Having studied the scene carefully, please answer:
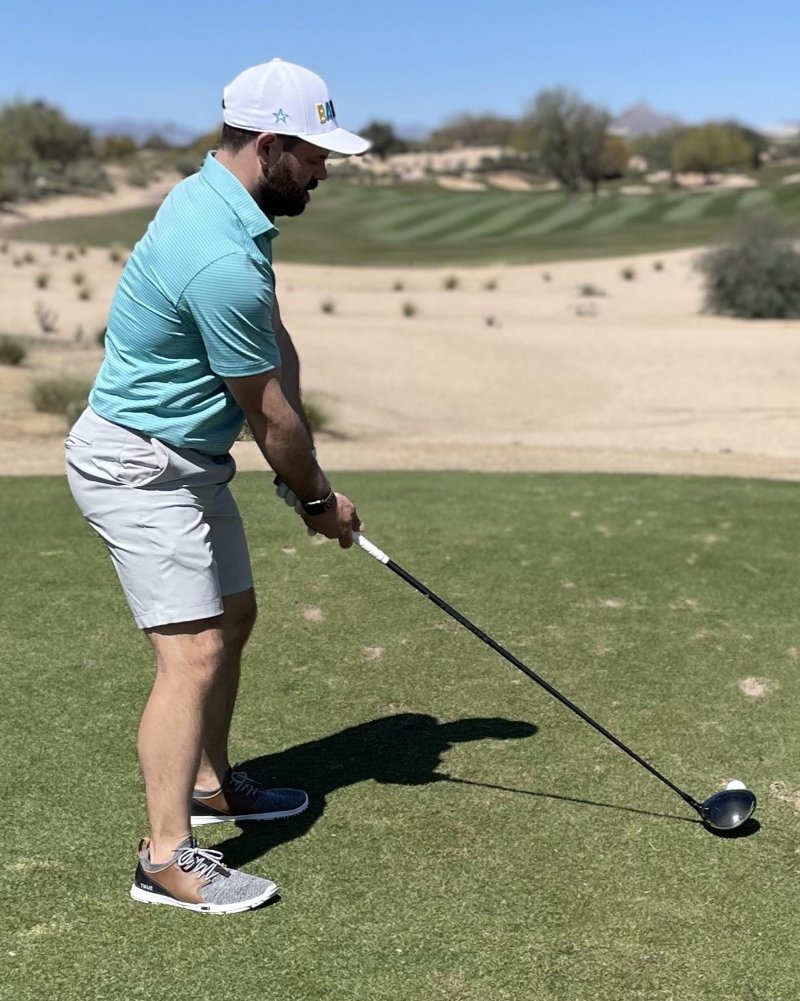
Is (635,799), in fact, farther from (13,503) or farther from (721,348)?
(721,348)

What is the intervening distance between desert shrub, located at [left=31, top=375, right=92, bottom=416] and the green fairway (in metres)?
23.5

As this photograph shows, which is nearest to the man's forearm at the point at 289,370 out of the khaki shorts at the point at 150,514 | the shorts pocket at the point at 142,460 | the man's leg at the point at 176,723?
the khaki shorts at the point at 150,514

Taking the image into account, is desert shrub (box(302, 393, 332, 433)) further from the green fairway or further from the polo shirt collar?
the green fairway

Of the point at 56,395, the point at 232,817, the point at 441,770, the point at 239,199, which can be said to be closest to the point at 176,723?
the point at 232,817

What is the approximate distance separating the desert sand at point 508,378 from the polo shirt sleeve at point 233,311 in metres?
8.17

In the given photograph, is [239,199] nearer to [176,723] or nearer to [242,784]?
[176,723]

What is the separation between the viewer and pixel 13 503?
7.48 metres

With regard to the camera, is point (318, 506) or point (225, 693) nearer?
point (318, 506)

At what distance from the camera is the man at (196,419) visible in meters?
2.86

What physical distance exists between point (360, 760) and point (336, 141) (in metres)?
2.14

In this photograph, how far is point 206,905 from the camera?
313cm

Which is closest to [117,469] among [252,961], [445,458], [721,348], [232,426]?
[232,426]

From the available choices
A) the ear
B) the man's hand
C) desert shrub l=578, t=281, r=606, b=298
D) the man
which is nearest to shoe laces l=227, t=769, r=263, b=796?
the man

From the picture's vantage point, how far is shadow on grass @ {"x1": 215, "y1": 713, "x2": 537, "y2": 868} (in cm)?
365
